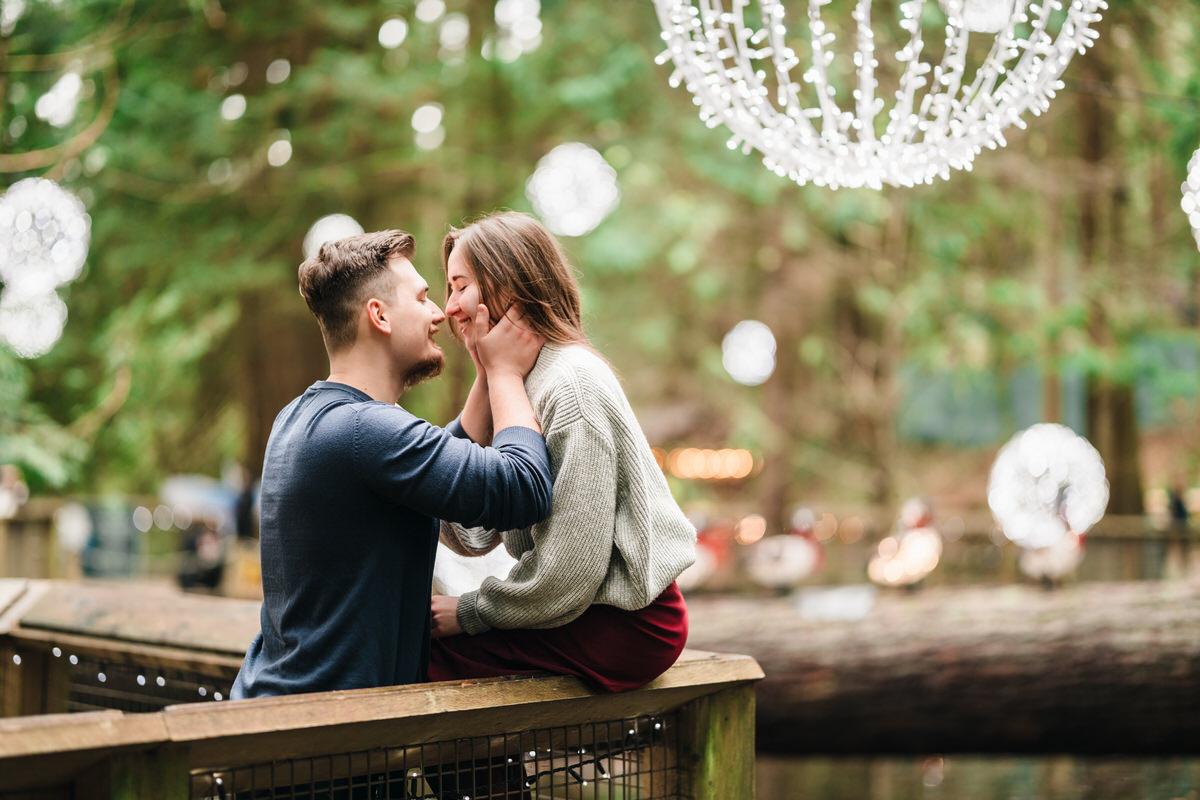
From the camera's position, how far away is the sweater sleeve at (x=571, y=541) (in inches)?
96.8

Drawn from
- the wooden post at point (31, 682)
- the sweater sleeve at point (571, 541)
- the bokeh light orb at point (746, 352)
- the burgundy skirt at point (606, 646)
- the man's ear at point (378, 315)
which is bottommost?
the wooden post at point (31, 682)

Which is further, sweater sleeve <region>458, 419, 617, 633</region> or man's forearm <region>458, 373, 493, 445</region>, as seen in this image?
man's forearm <region>458, 373, 493, 445</region>

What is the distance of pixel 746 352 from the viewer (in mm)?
18438

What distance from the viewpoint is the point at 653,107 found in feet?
39.0

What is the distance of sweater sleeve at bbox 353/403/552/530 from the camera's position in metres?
2.31

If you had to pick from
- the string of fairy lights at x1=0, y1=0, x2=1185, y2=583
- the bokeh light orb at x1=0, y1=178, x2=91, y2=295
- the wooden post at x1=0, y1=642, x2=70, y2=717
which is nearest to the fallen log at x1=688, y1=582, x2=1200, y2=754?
the string of fairy lights at x1=0, y1=0, x2=1185, y2=583

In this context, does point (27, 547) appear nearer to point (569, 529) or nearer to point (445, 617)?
point (445, 617)

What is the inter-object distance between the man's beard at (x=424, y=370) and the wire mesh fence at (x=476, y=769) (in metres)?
0.81

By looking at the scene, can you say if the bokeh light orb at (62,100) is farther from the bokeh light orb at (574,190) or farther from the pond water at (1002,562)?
the pond water at (1002,562)

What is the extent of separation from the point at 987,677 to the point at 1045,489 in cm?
603

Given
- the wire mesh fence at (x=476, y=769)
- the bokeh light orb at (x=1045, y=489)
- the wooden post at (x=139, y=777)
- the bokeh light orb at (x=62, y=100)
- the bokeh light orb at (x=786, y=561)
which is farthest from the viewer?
the bokeh light orb at (x=786, y=561)

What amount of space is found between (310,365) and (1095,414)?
11.3 meters

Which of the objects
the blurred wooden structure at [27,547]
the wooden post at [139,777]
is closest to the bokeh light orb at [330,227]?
the blurred wooden structure at [27,547]

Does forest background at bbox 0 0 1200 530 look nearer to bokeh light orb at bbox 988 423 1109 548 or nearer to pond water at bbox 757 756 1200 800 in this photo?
bokeh light orb at bbox 988 423 1109 548
